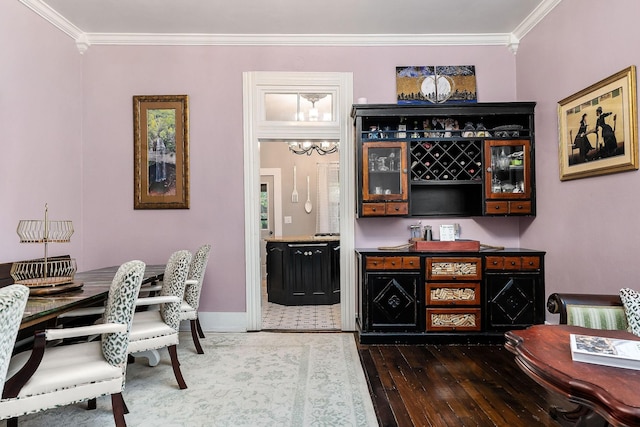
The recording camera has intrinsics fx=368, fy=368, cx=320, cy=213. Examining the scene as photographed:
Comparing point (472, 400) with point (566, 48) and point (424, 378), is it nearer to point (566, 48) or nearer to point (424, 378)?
point (424, 378)

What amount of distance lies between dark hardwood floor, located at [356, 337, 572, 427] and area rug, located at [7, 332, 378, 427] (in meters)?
0.18

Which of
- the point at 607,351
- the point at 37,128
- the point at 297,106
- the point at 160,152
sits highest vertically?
the point at 297,106

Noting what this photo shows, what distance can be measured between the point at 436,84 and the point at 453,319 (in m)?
2.53

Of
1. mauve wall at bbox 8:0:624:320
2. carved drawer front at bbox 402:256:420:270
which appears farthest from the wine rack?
carved drawer front at bbox 402:256:420:270

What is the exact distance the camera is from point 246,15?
3654 millimetres

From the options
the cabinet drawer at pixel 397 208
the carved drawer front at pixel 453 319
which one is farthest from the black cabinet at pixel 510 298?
the cabinet drawer at pixel 397 208

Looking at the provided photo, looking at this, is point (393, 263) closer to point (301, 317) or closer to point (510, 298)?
point (510, 298)

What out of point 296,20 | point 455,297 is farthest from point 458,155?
point 296,20

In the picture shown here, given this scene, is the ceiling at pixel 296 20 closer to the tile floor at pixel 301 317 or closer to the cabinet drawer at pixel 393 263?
the cabinet drawer at pixel 393 263

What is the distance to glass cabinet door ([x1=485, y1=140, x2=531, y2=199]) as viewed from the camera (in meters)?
3.72

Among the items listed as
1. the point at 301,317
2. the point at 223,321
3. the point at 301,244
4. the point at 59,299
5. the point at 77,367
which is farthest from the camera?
the point at 301,244

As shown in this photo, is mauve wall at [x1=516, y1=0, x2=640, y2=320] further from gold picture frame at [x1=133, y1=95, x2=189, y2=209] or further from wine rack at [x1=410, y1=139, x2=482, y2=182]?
gold picture frame at [x1=133, y1=95, x2=189, y2=209]

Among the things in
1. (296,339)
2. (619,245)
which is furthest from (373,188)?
(619,245)

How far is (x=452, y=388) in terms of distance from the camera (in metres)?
2.63
